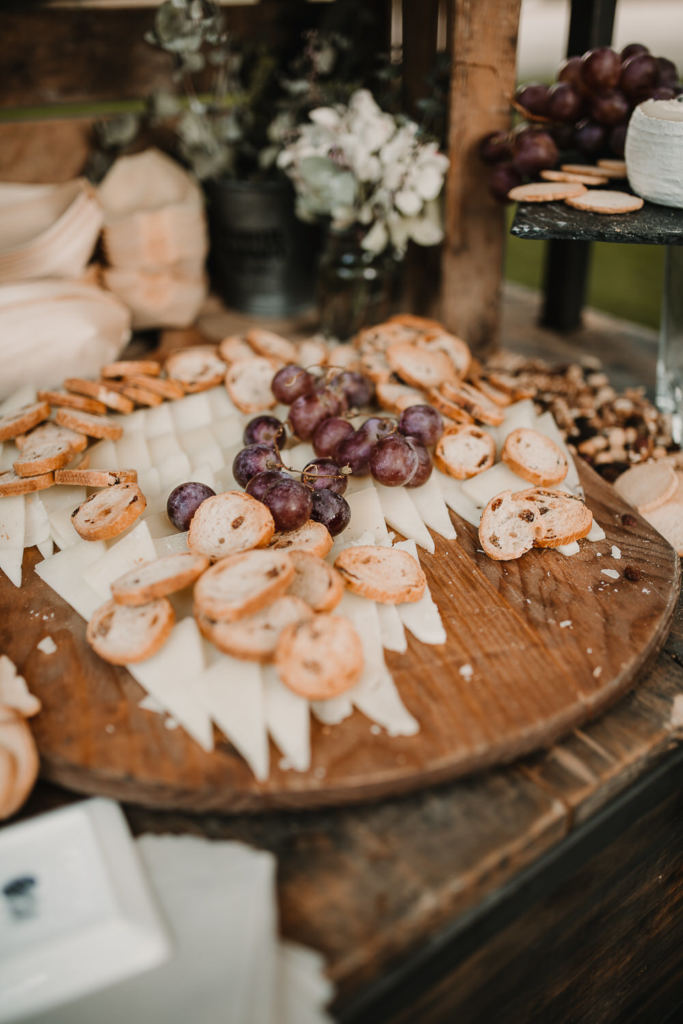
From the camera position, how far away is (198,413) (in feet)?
4.42

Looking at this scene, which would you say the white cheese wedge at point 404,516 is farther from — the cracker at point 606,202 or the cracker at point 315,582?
the cracker at point 606,202

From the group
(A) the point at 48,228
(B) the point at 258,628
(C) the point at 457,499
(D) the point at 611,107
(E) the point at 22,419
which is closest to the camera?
(B) the point at 258,628

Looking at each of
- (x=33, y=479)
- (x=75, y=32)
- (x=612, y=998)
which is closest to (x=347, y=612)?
(x=33, y=479)

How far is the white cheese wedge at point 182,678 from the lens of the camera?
0.78 m

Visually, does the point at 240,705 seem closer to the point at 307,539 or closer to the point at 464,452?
the point at 307,539

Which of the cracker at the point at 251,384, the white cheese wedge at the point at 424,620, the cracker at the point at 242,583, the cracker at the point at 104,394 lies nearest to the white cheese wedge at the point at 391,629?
the white cheese wedge at the point at 424,620

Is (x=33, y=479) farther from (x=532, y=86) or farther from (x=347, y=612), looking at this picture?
(x=532, y=86)

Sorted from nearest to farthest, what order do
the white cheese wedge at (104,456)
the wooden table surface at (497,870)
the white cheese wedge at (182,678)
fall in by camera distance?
the wooden table surface at (497,870) → the white cheese wedge at (182,678) → the white cheese wedge at (104,456)

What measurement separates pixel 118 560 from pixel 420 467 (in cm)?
45

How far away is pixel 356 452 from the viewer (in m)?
1.13

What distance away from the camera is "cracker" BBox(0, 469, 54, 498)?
112 cm

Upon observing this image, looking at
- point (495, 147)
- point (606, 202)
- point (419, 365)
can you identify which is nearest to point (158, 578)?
point (419, 365)

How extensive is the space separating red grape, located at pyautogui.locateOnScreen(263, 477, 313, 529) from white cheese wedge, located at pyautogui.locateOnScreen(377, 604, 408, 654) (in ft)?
0.54

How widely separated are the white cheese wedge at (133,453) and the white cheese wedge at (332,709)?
581mm
